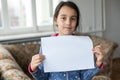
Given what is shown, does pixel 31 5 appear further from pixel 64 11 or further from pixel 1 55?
pixel 64 11

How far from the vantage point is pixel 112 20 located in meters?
3.82

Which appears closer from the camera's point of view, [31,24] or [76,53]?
[76,53]

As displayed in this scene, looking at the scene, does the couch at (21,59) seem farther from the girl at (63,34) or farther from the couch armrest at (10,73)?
the girl at (63,34)

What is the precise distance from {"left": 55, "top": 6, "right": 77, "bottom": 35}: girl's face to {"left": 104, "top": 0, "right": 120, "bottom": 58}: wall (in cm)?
270

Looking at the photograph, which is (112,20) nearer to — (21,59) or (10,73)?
(21,59)

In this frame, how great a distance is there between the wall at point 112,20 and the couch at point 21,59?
3.90 ft

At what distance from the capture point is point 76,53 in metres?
1.10

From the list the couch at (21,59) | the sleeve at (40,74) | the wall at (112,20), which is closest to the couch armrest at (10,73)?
the couch at (21,59)

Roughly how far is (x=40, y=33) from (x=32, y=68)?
85.9 inches

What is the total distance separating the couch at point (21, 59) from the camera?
153cm

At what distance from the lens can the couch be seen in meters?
1.53

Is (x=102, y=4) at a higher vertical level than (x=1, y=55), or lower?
higher

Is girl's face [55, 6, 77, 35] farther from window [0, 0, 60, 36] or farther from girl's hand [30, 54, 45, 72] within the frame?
window [0, 0, 60, 36]

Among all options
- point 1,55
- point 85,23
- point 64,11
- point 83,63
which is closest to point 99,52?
point 83,63
